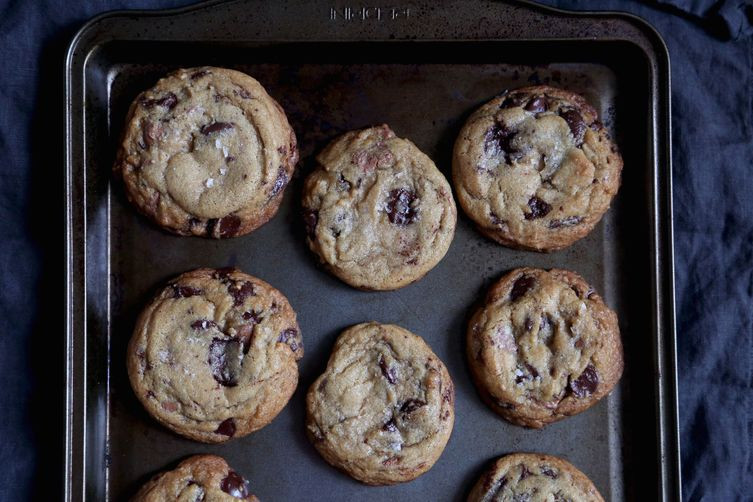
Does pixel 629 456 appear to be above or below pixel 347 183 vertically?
below

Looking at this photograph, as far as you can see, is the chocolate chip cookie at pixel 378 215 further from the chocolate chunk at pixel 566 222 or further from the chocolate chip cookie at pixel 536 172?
the chocolate chunk at pixel 566 222

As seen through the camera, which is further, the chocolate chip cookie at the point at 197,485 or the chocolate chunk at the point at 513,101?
the chocolate chunk at the point at 513,101

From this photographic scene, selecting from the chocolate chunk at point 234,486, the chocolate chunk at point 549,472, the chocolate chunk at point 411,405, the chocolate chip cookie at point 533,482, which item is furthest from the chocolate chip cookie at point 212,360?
the chocolate chunk at point 549,472

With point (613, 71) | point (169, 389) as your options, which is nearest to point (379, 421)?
point (169, 389)

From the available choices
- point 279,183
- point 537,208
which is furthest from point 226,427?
point 537,208

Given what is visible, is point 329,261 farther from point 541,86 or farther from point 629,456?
point 629,456
